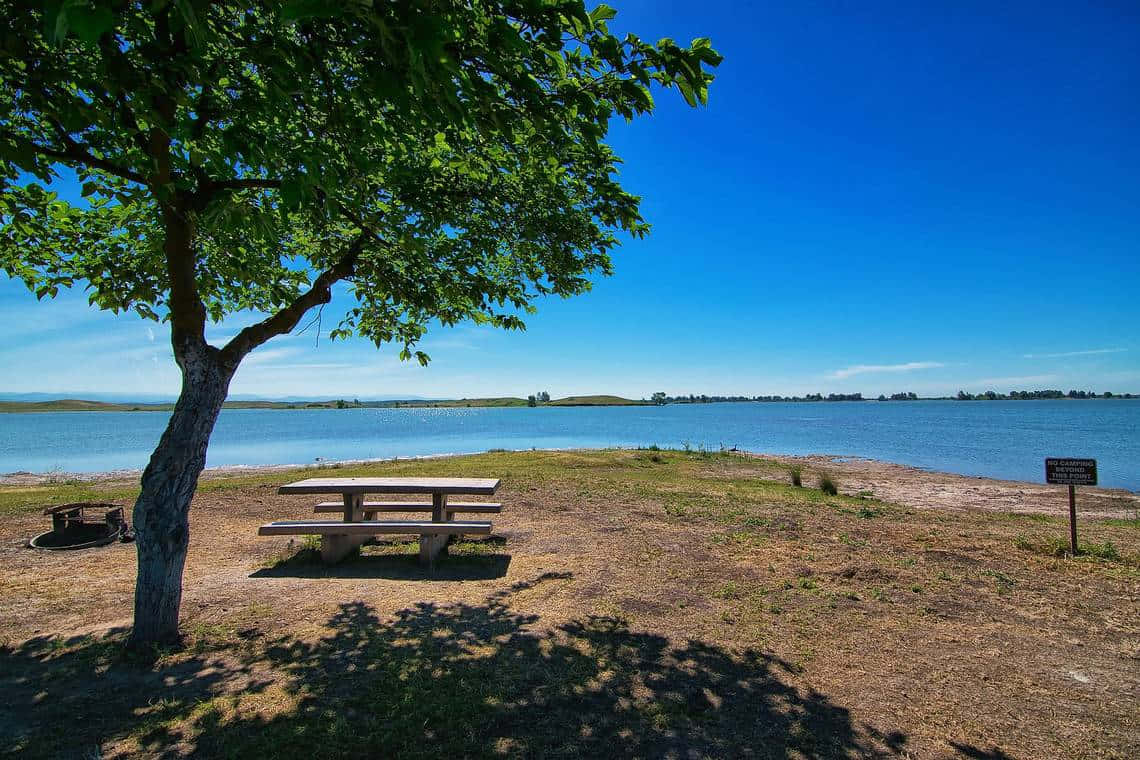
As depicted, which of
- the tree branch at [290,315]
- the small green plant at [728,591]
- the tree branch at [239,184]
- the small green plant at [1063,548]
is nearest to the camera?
the tree branch at [239,184]

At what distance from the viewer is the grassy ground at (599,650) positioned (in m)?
3.47

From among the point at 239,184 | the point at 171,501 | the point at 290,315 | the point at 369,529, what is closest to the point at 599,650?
the point at 369,529

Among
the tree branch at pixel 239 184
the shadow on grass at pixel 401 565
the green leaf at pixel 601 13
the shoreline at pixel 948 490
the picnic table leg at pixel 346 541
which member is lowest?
the shoreline at pixel 948 490

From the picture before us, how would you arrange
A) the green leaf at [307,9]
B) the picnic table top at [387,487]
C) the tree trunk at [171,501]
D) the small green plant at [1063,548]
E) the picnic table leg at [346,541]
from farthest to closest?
the picnic table top at [387,487] < the small green plant at [1063,548] < the picnic table leg at [346,541] < the tree trunk at [171,501] < the green leaf at [307,9]

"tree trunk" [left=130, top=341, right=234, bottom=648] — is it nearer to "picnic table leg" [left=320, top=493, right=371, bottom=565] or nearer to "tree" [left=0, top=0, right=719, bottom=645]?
"tree" [left=0, top=0, right=719, bottom=645]

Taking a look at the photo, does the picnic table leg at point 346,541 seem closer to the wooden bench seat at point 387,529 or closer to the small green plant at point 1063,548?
the wooden bench seat at point 387,529

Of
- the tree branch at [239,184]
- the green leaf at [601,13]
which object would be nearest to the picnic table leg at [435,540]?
the tree branch at [239,184]

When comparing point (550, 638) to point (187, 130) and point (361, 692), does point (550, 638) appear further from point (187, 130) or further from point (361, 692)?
point (187, 130)

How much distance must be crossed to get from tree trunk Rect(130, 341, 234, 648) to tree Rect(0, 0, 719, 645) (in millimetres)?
17

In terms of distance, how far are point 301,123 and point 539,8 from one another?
1.94 meters

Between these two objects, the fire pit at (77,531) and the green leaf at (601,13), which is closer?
the green leaf at (601,13)

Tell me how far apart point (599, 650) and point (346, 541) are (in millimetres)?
4549

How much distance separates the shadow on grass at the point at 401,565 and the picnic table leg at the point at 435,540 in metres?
0.13

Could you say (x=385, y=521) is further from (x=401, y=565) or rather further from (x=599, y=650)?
(x=599, y=650)
